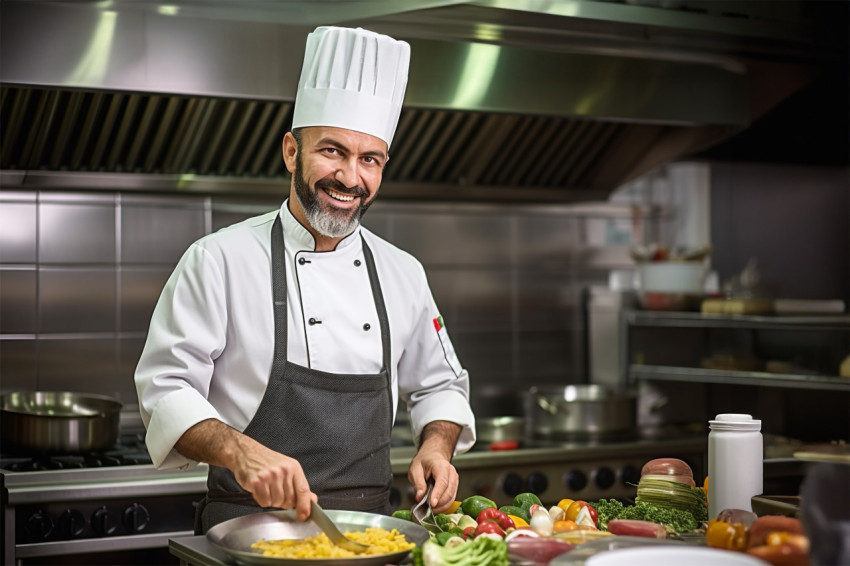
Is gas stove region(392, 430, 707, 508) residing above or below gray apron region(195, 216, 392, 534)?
below

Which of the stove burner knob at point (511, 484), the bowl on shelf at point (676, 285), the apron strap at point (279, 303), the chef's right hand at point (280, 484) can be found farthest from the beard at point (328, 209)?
the bowl on shelf at point (676, 285)

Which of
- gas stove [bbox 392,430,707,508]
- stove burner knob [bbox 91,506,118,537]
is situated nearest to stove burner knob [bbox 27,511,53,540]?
stove burner knob [bbox 91,506,118,537]

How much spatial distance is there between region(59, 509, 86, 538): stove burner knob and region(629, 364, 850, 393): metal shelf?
2447mm

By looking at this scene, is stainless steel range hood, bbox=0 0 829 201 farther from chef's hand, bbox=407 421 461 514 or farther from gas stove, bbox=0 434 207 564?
chef's hand, bbox=407 421 461 514

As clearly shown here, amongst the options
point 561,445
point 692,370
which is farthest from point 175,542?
point 692,370

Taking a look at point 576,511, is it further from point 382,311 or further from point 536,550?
point 382,311

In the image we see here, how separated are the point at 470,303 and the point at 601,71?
1239mm

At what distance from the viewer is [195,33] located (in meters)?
3.20

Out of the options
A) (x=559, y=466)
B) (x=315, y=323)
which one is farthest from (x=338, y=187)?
(x=559, y=466)

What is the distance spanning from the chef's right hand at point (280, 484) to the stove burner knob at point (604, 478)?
7.23 ft

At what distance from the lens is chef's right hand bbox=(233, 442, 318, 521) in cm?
169

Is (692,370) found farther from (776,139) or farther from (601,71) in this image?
(601,71)

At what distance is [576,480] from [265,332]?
1867 millimetres

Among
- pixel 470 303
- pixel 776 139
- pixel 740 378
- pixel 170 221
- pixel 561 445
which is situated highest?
pixel 776 139
